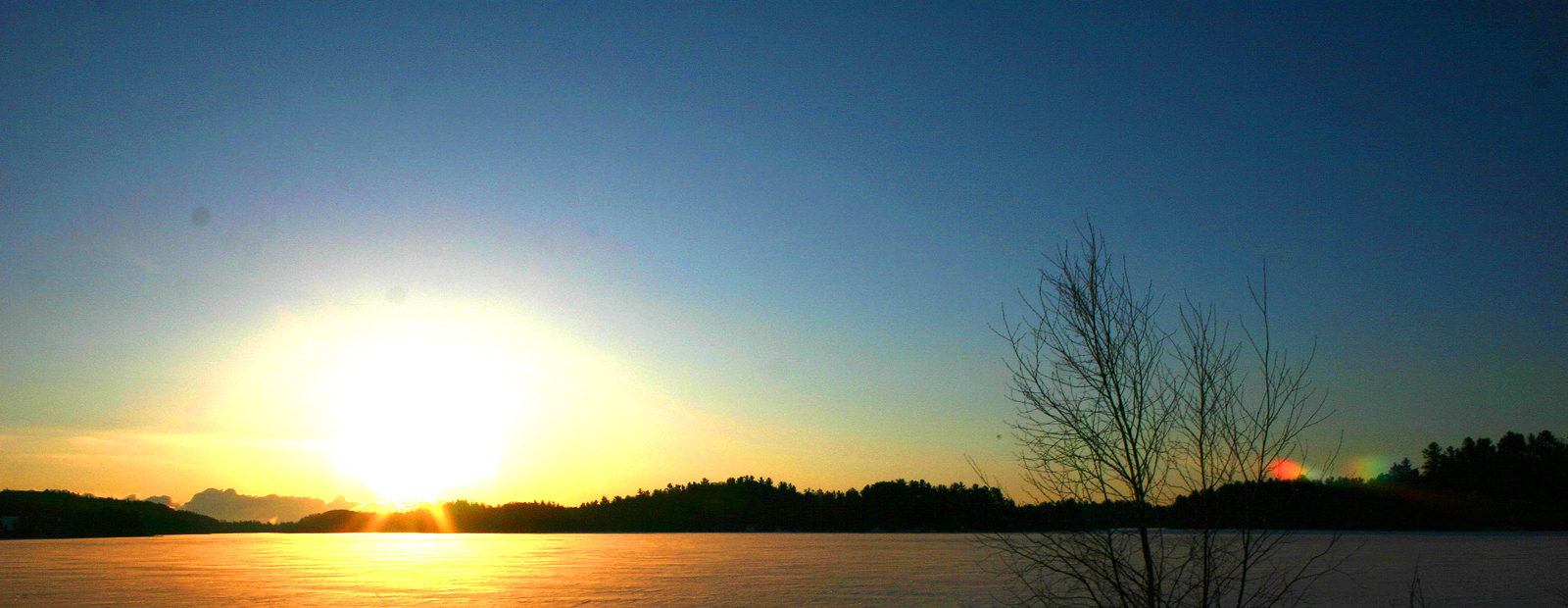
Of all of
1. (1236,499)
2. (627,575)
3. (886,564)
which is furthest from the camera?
(886,564)

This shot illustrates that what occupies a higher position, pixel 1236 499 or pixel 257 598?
pixel 1236 499

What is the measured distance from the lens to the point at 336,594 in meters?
18.3

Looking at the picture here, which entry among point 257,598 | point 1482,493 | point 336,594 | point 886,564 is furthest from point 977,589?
point 1482,493

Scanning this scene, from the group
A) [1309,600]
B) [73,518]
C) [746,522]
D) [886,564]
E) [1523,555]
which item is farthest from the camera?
[746,522]

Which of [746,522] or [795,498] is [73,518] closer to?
[746,522]

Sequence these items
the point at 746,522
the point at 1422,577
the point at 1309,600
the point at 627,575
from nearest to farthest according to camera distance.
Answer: the point at 1309,600, the point at 1422,577, the point at 627,575, the point at 746,522

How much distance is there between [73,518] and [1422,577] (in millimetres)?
89212

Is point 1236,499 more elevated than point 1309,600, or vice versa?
point 1236,499

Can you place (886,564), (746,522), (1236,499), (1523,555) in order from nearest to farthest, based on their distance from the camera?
(1236,499), (886,564), (1523,555), (746,522)

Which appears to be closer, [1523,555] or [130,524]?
[1523,555]

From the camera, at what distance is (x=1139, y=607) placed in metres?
7.47

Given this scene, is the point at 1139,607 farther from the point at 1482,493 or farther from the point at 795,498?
the point at 795,498

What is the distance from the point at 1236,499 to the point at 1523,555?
3284cm

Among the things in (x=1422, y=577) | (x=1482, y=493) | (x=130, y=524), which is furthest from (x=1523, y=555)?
(x=130, y=524)
